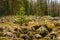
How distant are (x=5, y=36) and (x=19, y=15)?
3784mm

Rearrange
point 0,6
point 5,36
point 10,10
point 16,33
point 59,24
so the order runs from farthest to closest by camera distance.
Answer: point 10,10, point 0,6, point 59,24, point 16,33, point 5,36

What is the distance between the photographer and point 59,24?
14.4 m

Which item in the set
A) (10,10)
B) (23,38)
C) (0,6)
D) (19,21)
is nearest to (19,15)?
(19,21)

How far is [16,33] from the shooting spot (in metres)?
12.2

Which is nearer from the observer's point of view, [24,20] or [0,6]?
[24,20]

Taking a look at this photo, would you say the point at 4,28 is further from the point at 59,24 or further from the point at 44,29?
the point at 59,24

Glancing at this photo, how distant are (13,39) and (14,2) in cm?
2309

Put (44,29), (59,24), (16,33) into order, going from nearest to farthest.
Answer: (16,33) < (44,29) < (59,24)

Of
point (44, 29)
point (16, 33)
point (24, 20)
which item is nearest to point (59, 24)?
point (44, 29)

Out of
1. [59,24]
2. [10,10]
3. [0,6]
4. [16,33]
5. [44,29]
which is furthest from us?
[10,10]

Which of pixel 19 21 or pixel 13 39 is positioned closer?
pixel 13 39

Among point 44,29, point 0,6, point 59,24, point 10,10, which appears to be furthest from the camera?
point 10,10

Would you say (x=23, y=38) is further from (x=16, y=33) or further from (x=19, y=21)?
(x=19, y=21)

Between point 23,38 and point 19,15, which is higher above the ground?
point 19,15
